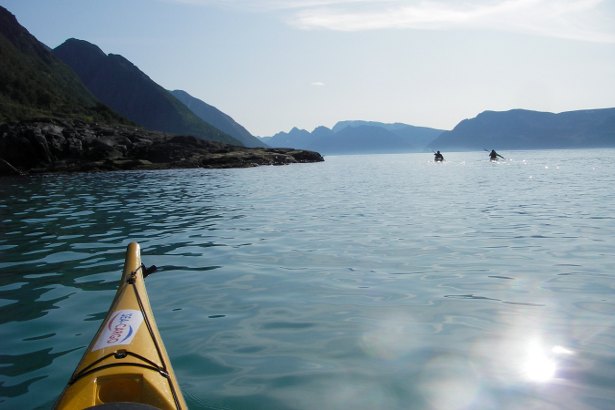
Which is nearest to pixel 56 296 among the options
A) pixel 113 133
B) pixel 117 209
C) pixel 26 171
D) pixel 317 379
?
pixel 317 379

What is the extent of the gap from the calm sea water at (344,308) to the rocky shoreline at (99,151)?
44578 millimetres

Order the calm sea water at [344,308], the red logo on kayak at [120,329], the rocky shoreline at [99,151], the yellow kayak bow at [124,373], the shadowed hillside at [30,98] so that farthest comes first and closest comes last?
1. the shadowed hillside at [30,98]
2. the rocky shoreline at [99,151]
3. the calm sea water at [344,308]
4. the red logo on kayak at [120,329]
5. the yellow kayak bow at [124,373]

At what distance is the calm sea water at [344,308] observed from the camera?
15.8 feet

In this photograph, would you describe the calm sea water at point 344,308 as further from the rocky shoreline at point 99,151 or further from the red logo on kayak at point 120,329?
the rocky shoreline at point 99,151

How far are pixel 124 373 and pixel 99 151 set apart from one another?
2489 inches

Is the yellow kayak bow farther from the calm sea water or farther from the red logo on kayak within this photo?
the calm sea water

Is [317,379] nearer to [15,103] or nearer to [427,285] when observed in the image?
[427,285]

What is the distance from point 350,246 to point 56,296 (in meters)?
6.80

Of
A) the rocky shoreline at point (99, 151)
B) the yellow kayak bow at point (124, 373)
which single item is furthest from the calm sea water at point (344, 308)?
the rocky shoreline at point (99, 151)

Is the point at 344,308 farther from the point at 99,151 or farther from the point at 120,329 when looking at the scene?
the point at 99,151

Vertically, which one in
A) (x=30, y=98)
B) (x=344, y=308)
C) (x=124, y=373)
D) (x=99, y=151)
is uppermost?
(x=30, y=98)

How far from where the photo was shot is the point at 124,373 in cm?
366

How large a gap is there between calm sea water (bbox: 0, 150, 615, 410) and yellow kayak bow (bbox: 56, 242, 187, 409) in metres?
0.89

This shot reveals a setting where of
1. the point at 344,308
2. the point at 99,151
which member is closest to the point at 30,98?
the point at 99,151
